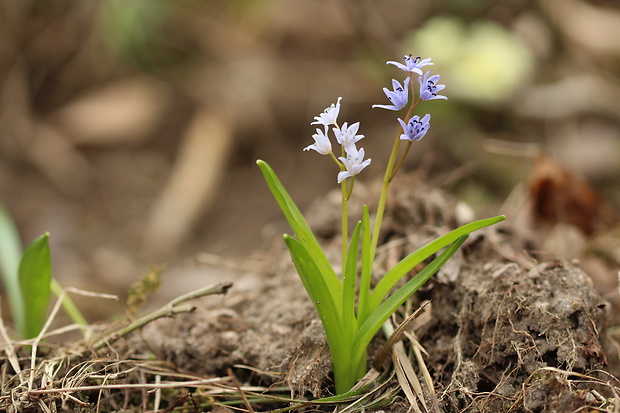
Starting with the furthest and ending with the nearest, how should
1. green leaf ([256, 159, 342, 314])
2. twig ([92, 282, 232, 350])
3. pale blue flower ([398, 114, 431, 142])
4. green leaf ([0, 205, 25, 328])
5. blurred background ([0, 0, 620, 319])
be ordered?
blurred background ([0, 0, 620, 319])
green leaf ([0, 205, 25, 328])
twig ([92, 282, 232, 350])
green leaf ([256, 159, 342, 314])
pale blue flower ([398, 114, 431, 142])

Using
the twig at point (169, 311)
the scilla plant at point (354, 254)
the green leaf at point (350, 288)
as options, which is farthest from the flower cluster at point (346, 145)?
the twig at point (169, 311)

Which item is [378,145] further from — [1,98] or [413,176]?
[1,98]

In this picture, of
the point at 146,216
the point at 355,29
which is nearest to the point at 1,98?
the point at 146,216

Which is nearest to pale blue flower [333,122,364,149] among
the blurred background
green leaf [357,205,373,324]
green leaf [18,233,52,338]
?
green leaf [357,205,373,324]

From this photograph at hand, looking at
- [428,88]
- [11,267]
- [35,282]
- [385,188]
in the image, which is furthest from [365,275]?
[11,267]

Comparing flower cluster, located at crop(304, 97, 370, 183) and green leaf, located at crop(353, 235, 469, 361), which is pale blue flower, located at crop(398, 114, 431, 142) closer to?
flower cluster, located at crop(304, 97, 370, 183)

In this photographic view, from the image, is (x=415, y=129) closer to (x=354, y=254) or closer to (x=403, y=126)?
(x=403, y=126)

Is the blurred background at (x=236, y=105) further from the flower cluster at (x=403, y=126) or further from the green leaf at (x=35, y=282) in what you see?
the flower cluster at (x=403, y=126)
